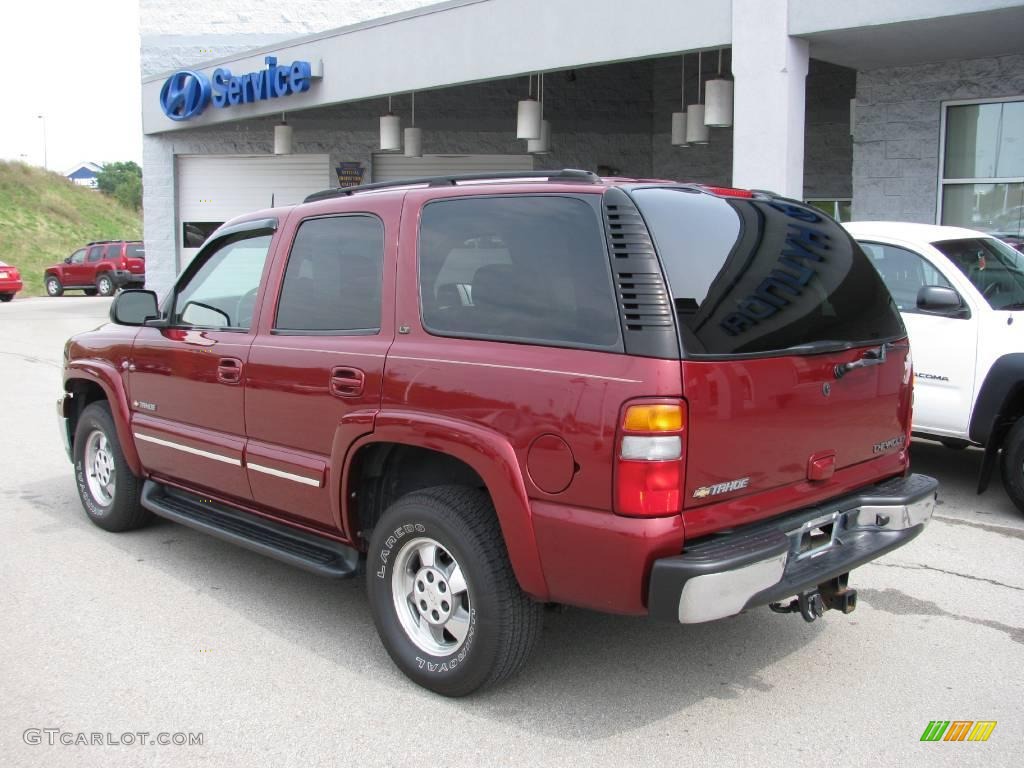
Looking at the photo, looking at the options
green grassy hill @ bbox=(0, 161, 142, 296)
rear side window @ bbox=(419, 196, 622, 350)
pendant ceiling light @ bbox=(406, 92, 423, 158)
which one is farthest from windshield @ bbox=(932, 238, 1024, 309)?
green grassy hill @ bbox=(0, 161, 142, 296)

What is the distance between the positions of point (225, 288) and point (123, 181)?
356ft

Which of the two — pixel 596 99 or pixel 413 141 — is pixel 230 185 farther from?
pixel 596 99

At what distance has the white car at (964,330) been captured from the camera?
641cm

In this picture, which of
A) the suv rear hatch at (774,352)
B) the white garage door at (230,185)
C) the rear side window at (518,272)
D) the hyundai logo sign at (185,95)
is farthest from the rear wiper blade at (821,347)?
the white garage door at (230,185)

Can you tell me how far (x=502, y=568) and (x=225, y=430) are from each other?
1.90 metres

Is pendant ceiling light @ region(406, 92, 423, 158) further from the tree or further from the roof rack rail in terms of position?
the tree

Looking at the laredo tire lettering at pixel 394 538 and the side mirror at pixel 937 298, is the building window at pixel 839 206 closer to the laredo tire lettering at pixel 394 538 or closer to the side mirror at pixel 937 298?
the side mirror at pixel 937 298

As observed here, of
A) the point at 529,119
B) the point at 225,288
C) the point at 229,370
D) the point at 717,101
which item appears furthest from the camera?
the point at 529,119

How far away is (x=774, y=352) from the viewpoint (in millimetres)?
3539

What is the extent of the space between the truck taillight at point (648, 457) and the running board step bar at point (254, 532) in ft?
5.18

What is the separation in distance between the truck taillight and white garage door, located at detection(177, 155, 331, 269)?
698 inches

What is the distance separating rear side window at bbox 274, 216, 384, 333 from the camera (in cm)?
427

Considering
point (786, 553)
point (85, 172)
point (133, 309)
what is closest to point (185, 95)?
point (133, 309)

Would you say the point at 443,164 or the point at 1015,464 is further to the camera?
the point at 443,164
